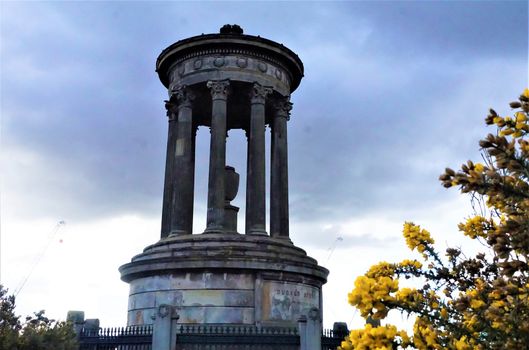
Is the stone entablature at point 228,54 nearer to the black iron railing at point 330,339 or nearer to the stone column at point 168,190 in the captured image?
the stone column at point 168,190

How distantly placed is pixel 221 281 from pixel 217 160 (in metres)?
5.89

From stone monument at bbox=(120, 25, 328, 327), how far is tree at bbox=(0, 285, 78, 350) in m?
4.13

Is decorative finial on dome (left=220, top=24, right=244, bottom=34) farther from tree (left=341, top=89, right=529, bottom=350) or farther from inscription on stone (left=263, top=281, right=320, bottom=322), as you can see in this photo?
tree (left=341, top=89, right=529, bottom=350)

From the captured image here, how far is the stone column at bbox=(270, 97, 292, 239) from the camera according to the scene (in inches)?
1094

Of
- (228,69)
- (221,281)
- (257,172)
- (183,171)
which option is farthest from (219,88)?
(221,281)

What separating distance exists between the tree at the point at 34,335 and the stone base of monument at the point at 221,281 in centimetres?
472

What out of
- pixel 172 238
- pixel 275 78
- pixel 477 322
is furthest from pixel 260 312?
pixel 477 322

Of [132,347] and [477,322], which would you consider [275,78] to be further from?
[477,322]

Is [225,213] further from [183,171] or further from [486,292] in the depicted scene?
[486,292]

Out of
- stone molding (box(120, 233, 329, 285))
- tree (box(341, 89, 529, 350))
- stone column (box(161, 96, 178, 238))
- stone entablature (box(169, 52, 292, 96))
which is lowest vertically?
tree (box(341, 89, 529, 350))

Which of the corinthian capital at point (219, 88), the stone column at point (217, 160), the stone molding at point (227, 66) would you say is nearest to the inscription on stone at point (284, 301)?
the stone column at point (217, 160)

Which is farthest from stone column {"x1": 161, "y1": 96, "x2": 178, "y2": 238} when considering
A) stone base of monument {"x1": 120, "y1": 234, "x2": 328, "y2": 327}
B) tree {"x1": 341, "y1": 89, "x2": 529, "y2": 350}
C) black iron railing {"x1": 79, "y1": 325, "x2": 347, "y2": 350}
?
tree {"x1": 341, "y1": 89, "x2": 529, "y2": 350}

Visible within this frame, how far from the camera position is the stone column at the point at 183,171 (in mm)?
26178

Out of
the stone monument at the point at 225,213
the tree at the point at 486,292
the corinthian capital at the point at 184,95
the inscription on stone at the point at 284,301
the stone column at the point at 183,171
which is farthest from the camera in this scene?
the corinthian capital at the point at 184,95
